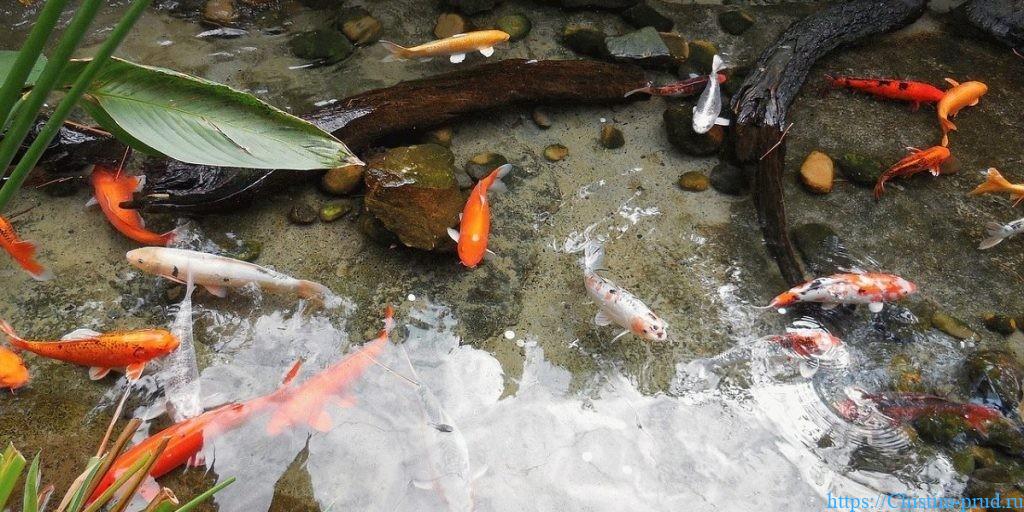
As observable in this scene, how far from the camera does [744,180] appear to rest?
4.04 meters

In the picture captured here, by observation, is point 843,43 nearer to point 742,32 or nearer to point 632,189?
point 742,32

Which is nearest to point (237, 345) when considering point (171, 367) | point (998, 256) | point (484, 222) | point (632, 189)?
point (171, 367)

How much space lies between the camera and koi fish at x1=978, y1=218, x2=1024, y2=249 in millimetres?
3656

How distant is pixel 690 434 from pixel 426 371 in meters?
1.32

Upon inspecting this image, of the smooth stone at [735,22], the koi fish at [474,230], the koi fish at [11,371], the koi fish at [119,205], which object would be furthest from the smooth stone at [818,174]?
the koi fish at [11,371]

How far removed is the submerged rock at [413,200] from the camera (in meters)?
3.37

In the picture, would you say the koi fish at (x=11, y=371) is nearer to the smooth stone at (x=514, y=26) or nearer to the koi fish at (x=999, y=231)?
the smooth stone at (x=514, y=26)

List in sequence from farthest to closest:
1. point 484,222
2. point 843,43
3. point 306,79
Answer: point 843,43
point 306,79
point 484,222

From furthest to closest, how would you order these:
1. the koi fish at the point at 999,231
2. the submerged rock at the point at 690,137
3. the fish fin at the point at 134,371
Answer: the submerged rock at the point at 690,137
the koi fish at the point at 999,231
the fish fin at the point at 134,371

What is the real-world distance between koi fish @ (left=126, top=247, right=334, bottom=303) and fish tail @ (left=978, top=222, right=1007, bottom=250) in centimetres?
412

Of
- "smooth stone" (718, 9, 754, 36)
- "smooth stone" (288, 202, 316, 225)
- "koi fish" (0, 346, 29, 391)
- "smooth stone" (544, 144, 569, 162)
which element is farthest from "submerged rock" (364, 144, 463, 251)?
"smooth stone" (718, 9, 754, 36)

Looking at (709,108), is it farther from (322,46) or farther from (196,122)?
(196,122)

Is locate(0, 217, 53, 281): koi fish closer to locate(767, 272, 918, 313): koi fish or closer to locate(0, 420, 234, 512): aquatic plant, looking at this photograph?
locate(0, 420, 234, 512): aquatic plant

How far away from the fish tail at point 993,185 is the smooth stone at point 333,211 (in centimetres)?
398
